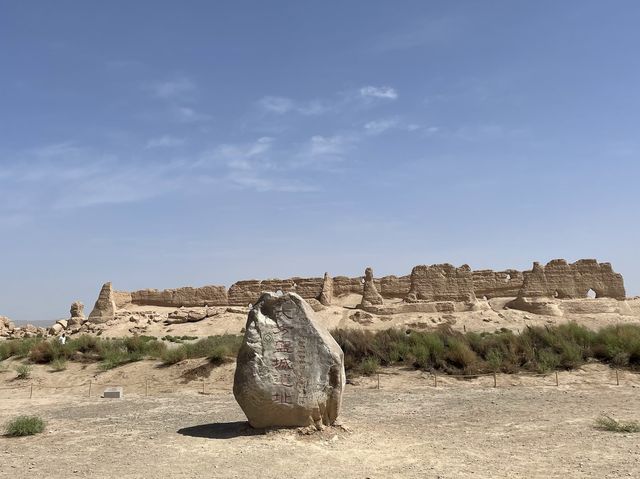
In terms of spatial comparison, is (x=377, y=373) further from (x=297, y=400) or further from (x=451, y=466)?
(x=451, y=466)

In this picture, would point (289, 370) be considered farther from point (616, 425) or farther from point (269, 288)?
point (269, 288)

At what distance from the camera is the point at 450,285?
29.7 metres

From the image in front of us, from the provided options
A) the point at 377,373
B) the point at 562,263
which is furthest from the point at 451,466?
the point at 562,263

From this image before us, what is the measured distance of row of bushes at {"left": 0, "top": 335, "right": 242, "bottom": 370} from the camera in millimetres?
16688

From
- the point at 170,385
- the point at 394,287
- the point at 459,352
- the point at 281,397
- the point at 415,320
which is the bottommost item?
the point at 170,385

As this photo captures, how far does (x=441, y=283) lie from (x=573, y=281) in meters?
6.70

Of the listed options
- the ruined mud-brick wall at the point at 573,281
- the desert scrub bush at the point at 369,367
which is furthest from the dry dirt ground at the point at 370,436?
the ruined mud-brick wall at the point at 573,281

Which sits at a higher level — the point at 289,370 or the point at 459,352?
the point at 289,370

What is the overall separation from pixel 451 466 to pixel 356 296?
26.3m

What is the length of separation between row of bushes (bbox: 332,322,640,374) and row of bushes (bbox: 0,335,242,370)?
3923 millimetres

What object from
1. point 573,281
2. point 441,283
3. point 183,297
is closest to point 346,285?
point 441,283

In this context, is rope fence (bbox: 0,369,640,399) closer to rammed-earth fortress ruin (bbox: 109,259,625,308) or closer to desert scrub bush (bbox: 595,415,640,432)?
desert scrub bush (bbox: 595,415,640,432)

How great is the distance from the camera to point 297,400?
25.7 feet

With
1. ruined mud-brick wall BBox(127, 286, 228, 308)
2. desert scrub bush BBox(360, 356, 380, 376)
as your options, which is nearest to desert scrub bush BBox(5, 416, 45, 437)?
desert scrub bush BBox(360, 356, 380, 376)
